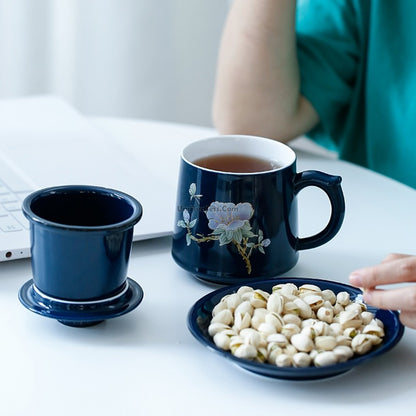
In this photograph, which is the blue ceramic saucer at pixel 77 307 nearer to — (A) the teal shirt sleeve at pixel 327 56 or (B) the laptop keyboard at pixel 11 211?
(B) the laptop keyboard at pixel 11 211

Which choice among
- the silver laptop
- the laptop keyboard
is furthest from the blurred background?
the laptop keyboard

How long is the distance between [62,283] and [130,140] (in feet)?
1.71

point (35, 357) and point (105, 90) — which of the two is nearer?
point (35, 357)

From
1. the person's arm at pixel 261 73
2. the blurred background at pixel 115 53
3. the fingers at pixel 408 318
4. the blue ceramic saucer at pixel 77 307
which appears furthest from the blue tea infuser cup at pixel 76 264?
the blurred background at pixel 115 53

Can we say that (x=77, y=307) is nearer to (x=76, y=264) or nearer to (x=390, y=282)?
(x=76, y=264)

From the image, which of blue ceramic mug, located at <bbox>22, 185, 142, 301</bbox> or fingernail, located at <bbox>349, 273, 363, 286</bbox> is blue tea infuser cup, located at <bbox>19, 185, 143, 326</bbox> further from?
fingernail, located at <bbox>349, 273, 363, 286</bbox>

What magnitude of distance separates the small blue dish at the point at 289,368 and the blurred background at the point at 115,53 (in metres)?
1.43

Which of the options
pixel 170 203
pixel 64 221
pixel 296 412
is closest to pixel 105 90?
pixel 170 203

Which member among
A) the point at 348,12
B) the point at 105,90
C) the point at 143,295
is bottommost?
the point at 105,90

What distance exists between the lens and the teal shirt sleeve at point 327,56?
1.23m

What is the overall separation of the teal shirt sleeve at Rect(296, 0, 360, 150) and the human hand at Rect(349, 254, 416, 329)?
24.4 inches

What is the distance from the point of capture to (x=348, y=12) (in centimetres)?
127

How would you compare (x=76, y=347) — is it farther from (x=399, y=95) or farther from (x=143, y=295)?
(x=399, y=95)

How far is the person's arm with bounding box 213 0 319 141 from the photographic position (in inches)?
46.1
